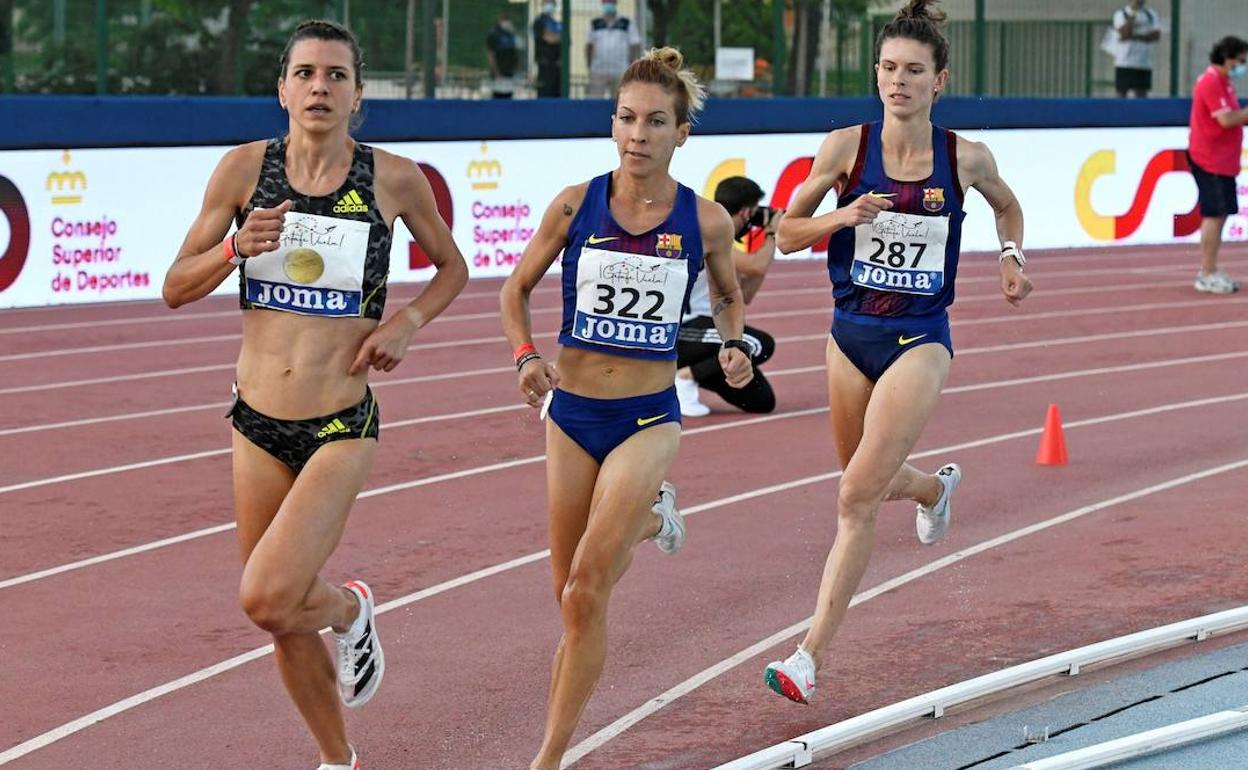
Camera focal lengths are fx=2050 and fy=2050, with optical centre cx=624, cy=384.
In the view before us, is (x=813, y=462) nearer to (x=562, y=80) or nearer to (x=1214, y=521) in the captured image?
(x=1214, y=521)

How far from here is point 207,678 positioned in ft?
21.0

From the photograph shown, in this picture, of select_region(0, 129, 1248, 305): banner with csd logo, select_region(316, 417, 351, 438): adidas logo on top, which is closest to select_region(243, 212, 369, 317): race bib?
select_region(316, 417, 351, 438): adidas logo on top

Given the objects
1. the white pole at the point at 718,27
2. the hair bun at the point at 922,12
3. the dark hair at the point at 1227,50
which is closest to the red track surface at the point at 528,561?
the hair bun at the point at 922,12

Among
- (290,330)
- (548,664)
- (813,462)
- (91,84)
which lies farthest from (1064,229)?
(290,330)

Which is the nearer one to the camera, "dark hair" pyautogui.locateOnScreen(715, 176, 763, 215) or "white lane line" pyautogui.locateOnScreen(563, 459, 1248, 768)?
"white lane line" pyautogui.locateOnScreen(563, 459, 1248, 768)

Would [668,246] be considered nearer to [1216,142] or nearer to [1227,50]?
[1216,142]

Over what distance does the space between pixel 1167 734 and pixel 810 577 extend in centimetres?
256

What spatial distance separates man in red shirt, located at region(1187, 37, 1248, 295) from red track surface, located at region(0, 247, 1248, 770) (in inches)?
125

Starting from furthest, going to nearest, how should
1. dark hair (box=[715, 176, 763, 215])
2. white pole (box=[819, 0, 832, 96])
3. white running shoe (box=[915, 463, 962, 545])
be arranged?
white pole (box=[819, 0, 832, 96]), dark hair (box=[715, 176, 763, 215]), white running shoe (box=[915, 463, 962, 545])

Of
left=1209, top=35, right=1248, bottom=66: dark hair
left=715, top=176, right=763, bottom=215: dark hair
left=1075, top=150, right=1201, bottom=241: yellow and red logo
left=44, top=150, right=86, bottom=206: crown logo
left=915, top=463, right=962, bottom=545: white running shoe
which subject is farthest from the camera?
left=1075, top=150, right=1201, bottom=241: yellow and red logo

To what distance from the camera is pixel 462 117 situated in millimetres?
18375

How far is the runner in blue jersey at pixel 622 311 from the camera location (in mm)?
5398

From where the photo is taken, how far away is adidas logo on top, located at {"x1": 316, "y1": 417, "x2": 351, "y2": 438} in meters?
5.08

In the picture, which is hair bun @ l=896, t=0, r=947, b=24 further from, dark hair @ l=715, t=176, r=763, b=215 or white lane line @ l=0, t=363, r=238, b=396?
white lane line @ l=0, t=363, r=238, b=396
